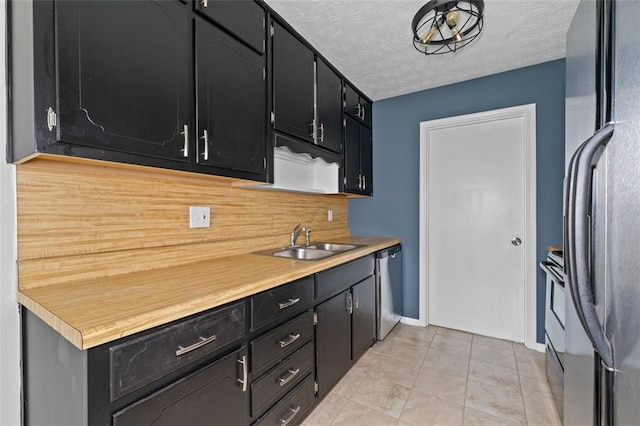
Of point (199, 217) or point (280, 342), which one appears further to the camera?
point (199, 217)

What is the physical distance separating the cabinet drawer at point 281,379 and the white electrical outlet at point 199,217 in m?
0.86

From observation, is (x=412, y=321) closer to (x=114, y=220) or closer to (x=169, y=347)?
(x=169, y=347)

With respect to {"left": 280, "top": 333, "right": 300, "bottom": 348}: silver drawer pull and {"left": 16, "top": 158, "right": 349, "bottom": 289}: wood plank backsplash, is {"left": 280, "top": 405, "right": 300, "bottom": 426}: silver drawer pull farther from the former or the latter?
{"left": 16, "top": 158, "right": 349, "bottom": 289}: wood plank backsplash

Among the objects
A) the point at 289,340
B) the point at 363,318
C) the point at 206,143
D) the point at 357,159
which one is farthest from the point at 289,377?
the point at 357,159

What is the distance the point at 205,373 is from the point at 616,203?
1.28 metres

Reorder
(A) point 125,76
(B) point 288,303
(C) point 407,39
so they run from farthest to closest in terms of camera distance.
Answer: (C) point 407,39 < (B) point 288,303 < (A) point 125,76

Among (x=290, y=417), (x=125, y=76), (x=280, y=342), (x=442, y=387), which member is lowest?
(x=442, y=387)

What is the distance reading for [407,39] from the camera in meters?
2.02

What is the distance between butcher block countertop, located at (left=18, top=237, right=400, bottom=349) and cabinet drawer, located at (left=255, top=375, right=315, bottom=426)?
1.92 feet

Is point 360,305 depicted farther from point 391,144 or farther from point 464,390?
point 391,144

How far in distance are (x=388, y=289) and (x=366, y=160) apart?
4.27 feet

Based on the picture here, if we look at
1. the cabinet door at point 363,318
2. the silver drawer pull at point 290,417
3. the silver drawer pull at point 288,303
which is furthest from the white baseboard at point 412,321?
the silver drawer pull at point 288,303

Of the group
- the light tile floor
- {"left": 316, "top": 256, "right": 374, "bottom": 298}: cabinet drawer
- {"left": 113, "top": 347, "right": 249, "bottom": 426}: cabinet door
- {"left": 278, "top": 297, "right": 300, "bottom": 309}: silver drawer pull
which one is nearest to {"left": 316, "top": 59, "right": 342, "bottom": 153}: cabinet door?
{"left": 316, "top": 256, "right": 374, "bottom": 298}: cabinet drawer

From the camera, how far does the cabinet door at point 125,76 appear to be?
3.00 feet
